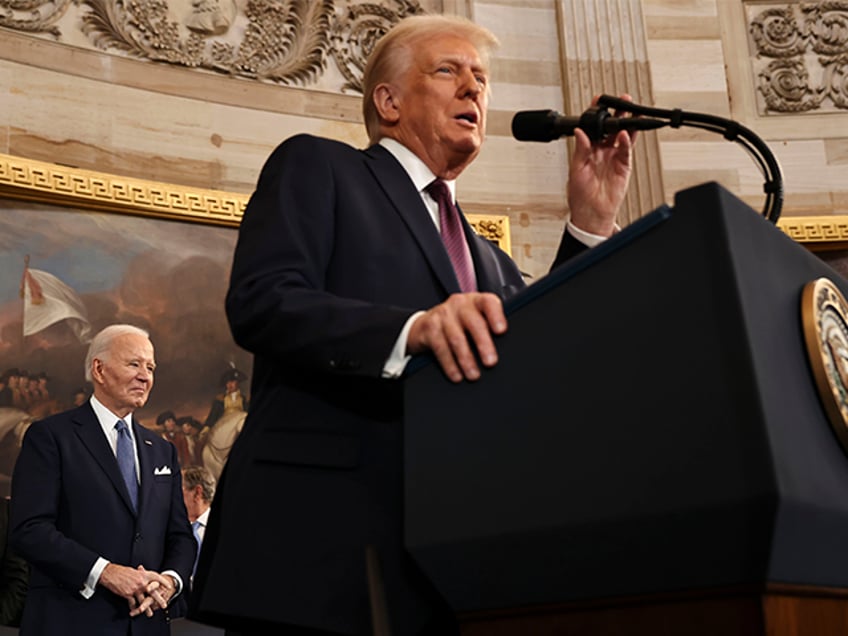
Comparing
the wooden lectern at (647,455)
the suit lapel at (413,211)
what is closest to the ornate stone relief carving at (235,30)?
the suit lapel at (413,211)

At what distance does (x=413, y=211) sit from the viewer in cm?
214

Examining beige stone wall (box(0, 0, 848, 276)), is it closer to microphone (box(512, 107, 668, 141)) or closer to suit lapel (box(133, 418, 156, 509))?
suit lapel (box(133, 418, 156, 509))

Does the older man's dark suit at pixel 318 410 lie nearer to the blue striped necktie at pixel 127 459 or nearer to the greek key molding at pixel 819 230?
the blue striped necktie at pixel 127 459

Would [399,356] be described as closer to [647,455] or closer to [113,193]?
[647,455]

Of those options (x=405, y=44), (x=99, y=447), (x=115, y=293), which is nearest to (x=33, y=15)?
(x=115, y=293)

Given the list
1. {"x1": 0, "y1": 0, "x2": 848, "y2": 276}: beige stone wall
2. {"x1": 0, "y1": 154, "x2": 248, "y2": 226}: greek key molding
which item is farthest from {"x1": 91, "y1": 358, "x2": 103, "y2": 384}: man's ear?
{"x1": 0, "y1": 0, "x2": 848, "y2": 276}: beige stone wall

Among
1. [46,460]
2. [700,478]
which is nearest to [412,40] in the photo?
[700,478]

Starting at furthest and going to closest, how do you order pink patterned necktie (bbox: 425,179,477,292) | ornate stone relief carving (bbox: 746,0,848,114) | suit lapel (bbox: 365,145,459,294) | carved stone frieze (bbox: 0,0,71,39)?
1. ornate stone relief carving (bbox: 746,0,848,114)
2. carved stone frieze (bbox: 0,0,71,39)
3. pink patterned necktie (bbox: 425,179,477,292)
4. suit lapel (bbox: 365,145,459,294)

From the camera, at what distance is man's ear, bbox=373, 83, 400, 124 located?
2.50m

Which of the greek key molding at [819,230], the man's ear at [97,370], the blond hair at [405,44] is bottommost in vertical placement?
the man's ear at [97,370]

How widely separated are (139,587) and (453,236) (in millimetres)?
2752

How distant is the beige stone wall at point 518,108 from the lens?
234 inches

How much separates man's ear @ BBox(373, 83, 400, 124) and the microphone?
35cm

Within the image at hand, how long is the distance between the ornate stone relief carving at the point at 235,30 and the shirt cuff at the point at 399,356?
495 centimetres
